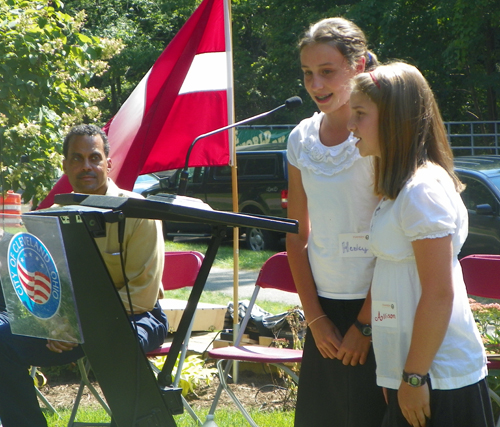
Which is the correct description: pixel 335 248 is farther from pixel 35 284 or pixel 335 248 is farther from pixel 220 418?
pixel 220 418

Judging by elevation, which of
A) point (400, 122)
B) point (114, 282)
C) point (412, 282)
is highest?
point (400, 122)

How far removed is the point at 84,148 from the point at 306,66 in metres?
1.66

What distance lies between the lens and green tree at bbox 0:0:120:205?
4711mm

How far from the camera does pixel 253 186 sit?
12.4 m

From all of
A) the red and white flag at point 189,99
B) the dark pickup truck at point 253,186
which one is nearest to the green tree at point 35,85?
the red and white flag at point 189,99

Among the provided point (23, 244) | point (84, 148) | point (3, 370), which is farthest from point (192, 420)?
point (23, 244)

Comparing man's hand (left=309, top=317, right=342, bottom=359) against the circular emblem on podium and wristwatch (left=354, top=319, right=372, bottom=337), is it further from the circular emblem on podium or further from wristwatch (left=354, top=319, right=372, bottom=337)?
the circular emblem on podium

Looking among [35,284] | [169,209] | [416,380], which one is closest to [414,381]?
[416,380]

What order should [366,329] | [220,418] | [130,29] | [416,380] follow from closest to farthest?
[416,380], [366,329], [220,418], [130,29]

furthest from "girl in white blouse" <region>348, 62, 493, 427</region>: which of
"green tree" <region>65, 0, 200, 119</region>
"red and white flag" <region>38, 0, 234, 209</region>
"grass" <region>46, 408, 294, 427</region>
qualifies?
"green tree" <region>65, 0, 200, 119</region>

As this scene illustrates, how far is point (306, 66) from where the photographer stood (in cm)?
239

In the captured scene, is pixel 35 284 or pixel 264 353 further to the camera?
pixel 264 353

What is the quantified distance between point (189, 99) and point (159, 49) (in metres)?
22.0

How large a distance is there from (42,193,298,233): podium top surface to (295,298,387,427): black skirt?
2.61 ft
